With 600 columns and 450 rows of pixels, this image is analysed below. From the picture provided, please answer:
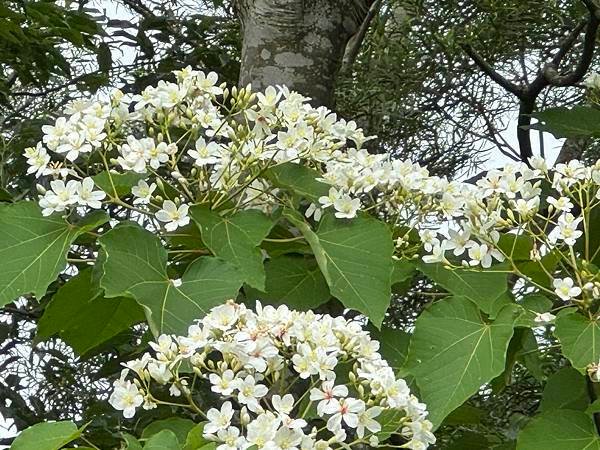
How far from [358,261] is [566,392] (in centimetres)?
37

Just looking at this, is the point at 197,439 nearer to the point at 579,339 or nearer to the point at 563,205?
the point at 579,339

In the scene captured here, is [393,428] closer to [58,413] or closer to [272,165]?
[272,165]

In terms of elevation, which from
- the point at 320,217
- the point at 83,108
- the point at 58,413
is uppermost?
the point at 83,108

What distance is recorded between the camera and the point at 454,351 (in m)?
1.15

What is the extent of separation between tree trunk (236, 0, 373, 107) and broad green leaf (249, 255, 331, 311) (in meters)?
0.45

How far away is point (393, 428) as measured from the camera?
0.99m

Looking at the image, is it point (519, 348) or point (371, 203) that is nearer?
point (519, 348)

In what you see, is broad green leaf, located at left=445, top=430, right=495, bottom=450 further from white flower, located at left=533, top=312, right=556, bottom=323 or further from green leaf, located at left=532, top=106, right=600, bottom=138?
green leaf, located at left=532, top=106, right=600, bottom=138

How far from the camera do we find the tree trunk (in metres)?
1.69

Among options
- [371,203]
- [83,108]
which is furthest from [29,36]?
[371,203]

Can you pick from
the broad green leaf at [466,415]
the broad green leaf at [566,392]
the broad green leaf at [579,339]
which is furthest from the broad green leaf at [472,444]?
the broad green leaf at [579,339]

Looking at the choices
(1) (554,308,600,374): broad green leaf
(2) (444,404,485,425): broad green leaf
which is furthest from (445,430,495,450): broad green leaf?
(1) (554,308,600,374): broad green leaf

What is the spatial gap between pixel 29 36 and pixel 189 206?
132 cm


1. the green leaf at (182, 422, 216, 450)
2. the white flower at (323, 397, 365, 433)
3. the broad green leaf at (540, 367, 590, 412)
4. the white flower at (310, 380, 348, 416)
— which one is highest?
the white flower at (310, 380, 348, 416)
